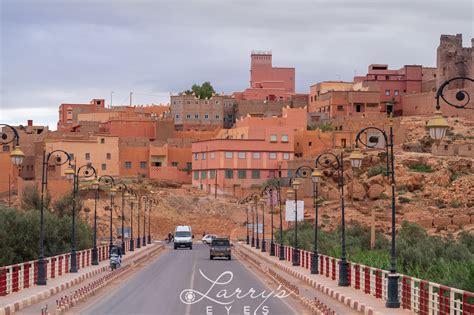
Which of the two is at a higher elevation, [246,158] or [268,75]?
[268,75]

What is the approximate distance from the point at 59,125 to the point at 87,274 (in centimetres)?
10999

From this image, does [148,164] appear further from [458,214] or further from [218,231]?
[458,214]

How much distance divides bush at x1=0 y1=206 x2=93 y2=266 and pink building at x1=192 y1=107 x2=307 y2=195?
52051 mm

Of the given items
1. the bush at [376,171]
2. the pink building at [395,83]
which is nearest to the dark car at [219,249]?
the bush at [376,171]

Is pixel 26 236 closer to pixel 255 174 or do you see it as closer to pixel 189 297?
pixel 189 297

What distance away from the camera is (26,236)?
172 ft

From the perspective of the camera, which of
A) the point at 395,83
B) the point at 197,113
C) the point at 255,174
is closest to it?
the point at 255,174

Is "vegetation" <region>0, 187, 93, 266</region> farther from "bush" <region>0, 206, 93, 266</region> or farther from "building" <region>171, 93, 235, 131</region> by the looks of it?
"building" <region>171, 93, 235, 131</region>

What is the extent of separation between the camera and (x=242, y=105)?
451 ft

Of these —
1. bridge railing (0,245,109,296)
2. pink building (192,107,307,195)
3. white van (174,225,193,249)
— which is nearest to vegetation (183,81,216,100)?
pink building (192,107,307,195)

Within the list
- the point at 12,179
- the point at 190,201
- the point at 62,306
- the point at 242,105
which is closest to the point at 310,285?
the point at 62,306

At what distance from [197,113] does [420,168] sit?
43418 mm

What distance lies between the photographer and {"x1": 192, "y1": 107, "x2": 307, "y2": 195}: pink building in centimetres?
11106

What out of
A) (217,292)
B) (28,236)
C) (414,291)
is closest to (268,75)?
(28,236)
